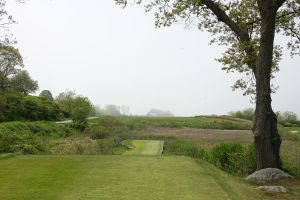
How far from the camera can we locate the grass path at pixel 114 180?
1037 cm

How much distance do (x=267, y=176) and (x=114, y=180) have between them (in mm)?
6018

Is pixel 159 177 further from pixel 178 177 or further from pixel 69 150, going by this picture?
pixel 69 150

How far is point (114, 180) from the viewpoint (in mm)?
12336

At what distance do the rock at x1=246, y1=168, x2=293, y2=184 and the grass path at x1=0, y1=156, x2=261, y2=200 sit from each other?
5.03 ft

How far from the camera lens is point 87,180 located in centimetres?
1226

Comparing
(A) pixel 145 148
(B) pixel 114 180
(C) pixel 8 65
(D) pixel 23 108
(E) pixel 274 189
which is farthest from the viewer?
(C) pixel 8 65

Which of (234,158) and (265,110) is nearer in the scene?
(265,110)

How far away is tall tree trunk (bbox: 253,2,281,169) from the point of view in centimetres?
1645

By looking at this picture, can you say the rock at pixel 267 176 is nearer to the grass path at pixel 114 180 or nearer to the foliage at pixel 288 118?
the grass path at pixel 114 180

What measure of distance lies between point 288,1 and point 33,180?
1284cm

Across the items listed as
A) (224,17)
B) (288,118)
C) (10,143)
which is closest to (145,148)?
(10,143)

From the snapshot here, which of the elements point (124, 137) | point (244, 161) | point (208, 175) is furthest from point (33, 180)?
point (124, 137)

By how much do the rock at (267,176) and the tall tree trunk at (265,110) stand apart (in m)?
0.85

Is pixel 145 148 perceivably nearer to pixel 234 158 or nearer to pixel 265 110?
pixel 234 158
